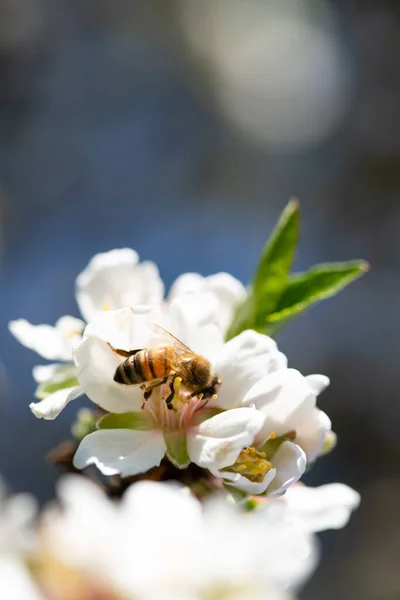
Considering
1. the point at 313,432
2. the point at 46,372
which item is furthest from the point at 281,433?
the point at 46,372

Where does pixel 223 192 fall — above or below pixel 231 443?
above

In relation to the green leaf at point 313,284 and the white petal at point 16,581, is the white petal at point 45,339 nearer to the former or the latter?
the green leaf at point 313,284

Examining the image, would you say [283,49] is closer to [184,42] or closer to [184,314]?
[184,42]

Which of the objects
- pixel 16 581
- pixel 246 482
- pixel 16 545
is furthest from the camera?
pixel 246 482

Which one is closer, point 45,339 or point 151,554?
point 151,554

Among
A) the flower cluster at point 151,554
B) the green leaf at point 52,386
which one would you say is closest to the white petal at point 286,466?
the green leaf at point 52,386

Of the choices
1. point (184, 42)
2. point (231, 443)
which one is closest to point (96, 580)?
point (231, 443)

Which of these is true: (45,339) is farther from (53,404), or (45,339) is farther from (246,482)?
(246,482)
